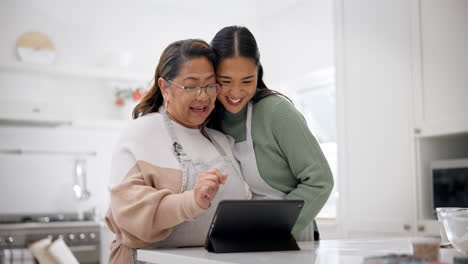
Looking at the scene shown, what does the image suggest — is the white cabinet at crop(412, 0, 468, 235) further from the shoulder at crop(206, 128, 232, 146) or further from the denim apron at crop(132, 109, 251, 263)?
the denim apron at crop(132, 109, 251, 263)

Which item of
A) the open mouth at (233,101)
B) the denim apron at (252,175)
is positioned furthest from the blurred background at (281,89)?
the open mouth at (233,101)

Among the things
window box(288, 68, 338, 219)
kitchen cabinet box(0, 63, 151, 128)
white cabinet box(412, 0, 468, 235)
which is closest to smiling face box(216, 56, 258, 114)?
white cabinet box(412, 0, 468, 235)

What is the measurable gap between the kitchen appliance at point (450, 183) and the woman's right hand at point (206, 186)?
221cm

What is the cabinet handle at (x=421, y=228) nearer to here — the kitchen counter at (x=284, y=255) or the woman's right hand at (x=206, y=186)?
the kitchen counter at (x=284, y=255)

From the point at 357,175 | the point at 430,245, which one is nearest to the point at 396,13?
the point at 357,175

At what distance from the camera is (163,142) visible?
1.76 m

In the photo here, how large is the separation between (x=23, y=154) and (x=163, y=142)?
3.63m

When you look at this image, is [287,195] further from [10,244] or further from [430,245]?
[10,244]


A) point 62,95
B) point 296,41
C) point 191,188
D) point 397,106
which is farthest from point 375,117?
point 62,95

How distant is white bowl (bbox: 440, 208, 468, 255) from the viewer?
1303 millimetres

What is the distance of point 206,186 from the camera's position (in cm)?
145

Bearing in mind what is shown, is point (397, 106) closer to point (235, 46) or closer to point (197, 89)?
point (235, 46)

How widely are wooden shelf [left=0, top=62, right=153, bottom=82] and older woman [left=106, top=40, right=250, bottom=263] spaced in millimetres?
3368

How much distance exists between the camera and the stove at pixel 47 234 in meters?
4.38
